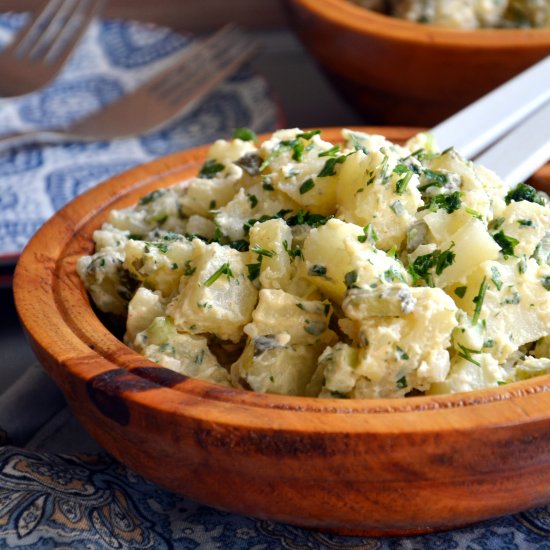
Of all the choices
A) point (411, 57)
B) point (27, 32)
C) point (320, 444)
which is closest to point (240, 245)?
point (320, 444)

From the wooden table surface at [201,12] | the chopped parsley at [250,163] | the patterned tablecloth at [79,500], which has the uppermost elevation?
the chopped parsley at [250,163]

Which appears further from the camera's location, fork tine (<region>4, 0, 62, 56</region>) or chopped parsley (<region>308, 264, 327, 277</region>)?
fork tine (<region>4, 0, 62, 56</region>)

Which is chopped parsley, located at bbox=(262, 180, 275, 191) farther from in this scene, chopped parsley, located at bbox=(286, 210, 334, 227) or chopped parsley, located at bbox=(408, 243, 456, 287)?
chopped parsley, located at bbox=(408, 243, 456, 287)

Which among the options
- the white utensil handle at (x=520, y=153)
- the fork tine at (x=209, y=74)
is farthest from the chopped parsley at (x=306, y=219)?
the fork tine at (x=209, y=74)

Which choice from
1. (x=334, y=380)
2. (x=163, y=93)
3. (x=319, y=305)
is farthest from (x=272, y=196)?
(x=163, y=93)

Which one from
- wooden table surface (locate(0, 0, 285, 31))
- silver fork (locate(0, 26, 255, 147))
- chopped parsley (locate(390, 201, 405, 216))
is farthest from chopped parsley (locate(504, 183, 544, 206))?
wooden table surface (locate(0, 0, 285, 31))

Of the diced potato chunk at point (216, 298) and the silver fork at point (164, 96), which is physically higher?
the diced potato chunk at point (216, 298)

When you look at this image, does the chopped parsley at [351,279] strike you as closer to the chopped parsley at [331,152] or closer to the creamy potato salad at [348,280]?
the creamy potato salad at [348,280]
